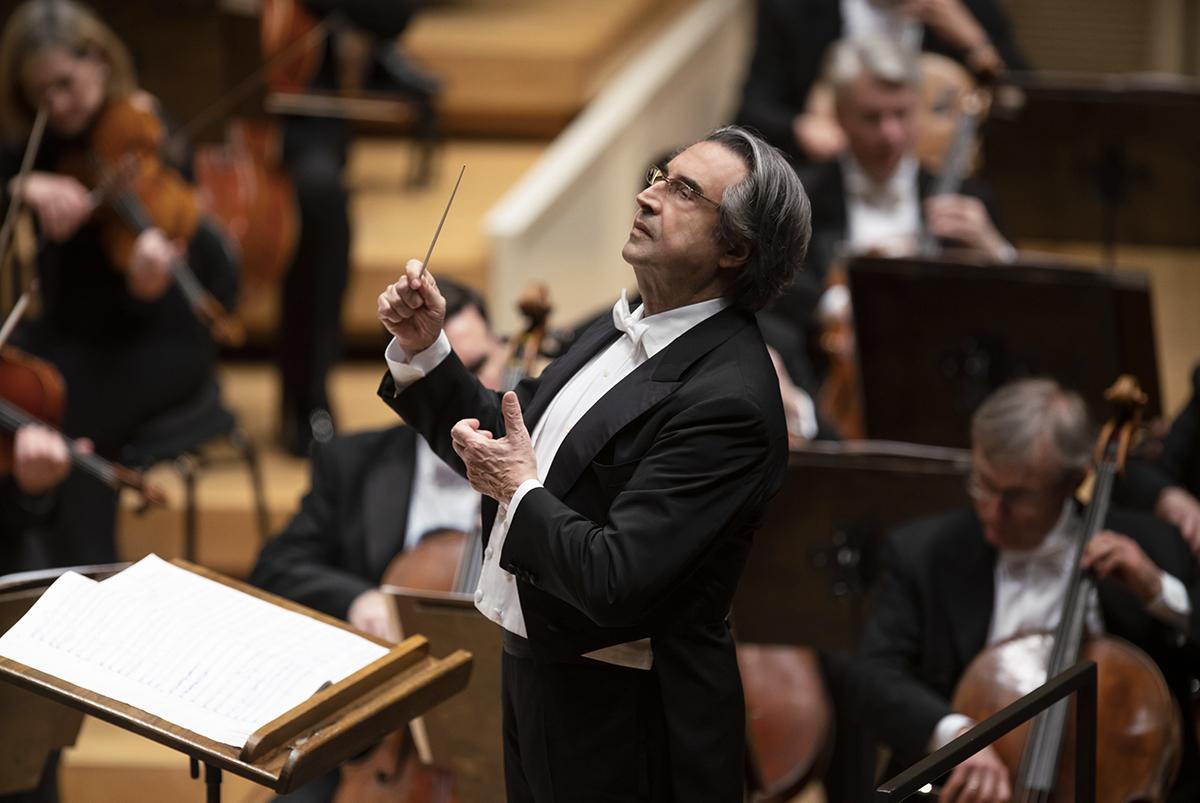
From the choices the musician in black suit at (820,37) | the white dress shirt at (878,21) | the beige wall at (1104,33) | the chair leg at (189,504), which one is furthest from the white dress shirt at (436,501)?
the beige wall at (1104,33)

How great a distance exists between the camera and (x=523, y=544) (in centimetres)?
186

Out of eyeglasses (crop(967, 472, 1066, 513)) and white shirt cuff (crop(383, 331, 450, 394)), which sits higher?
white shirt cuff (crop(383, 331, 450, 394))

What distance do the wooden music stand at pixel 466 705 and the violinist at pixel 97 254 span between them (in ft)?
4.77

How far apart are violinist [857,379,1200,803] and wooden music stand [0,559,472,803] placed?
86 centimetres

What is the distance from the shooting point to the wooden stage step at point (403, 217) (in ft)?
15.5

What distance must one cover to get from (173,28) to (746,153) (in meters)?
2.71

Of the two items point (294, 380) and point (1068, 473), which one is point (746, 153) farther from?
point (294, 380)

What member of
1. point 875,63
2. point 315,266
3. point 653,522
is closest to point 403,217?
point 315,266

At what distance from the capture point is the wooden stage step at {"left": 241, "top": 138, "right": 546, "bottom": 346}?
15.5 ft

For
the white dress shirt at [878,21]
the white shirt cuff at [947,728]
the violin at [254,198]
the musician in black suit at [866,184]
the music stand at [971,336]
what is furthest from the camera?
the white dress shirt at [878,21]

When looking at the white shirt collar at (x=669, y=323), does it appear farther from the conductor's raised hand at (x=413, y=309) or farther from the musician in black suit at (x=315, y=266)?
the musician in black suit at (x=315, y=266)

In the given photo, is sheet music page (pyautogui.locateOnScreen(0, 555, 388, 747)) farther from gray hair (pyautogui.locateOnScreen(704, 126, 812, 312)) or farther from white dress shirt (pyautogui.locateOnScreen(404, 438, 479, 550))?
white dress shirt (pyautogui.locateOnScreen(404, 438, 479, 550))

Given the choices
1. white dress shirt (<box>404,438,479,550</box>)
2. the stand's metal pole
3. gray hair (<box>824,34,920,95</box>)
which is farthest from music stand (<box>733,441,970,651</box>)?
gray hair (<box>824,34,920,95</box>)

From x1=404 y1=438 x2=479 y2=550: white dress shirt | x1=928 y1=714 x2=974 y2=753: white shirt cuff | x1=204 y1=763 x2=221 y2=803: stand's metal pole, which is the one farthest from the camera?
x1=404 y1=438 x2=479 y2=550: white dress shirt
